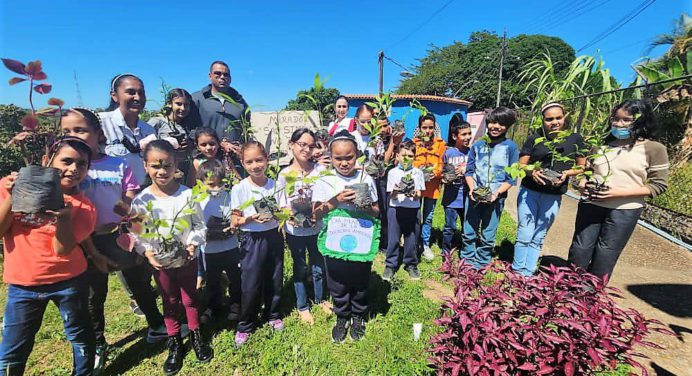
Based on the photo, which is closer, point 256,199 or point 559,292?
point 559,292

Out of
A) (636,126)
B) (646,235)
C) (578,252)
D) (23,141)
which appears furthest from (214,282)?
(646,235)

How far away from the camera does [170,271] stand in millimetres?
2365

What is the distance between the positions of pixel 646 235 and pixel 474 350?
5.96 metres

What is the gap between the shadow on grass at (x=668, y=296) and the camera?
10.5ft

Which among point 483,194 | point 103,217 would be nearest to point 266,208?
point 103,217

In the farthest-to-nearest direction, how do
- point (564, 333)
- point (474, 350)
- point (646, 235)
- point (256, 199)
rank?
point (646, 235)
point (256, 199)
point (474, 350)
point (564, 333)

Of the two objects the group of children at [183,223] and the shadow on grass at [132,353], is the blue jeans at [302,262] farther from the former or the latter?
the shadow on grass at [132,353]

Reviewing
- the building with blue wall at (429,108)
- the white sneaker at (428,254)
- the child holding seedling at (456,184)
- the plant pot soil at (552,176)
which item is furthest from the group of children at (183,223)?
the building with blue wall at (429,108)

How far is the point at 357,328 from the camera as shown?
2760 mm

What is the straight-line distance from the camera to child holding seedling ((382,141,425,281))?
3178 mm

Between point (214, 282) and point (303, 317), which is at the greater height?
point (214, 282)

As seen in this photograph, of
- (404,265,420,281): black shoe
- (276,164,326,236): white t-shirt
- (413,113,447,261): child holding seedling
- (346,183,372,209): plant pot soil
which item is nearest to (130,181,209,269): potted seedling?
(276,164,326,236): white t-shirt

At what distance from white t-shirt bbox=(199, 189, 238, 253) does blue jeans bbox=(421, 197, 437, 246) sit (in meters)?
2.58

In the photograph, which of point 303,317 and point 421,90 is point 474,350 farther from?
point 421,90
